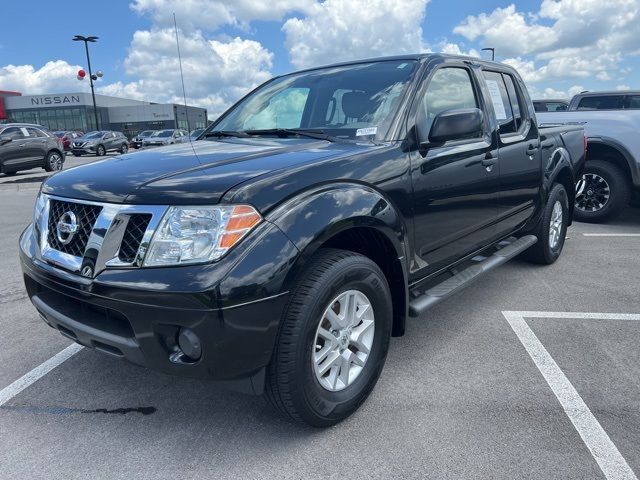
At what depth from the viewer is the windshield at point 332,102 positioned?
3.03m

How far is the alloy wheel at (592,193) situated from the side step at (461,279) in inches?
132

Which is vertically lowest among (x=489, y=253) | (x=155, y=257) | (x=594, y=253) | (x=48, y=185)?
(x=594, y=253)

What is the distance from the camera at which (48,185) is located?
2.67 m

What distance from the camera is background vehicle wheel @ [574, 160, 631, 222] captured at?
23.0ft

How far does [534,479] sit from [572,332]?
176cm

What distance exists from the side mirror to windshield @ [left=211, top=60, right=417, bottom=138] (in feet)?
0.87

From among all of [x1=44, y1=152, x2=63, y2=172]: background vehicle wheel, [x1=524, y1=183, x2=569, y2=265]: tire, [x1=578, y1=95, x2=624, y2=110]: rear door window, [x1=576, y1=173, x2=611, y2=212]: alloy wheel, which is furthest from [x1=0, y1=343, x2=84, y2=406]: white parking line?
[x1=44, y1=152, x2=63, y2=172]: background vehicle wheel

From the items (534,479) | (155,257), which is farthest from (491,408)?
(155,257)

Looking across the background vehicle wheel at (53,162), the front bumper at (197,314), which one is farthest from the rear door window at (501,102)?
the background vehicle wheel at (53,162)

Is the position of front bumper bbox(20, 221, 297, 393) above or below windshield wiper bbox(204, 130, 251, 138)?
below

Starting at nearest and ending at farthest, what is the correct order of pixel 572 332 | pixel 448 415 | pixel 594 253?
pixel 448 415 → pixel 572 332 → pixel 594 253

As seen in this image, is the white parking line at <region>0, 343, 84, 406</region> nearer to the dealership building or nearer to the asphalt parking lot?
the asphalt parking lot

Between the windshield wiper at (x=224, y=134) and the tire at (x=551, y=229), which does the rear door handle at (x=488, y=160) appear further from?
the windshield wiper at (x=224, y=134)

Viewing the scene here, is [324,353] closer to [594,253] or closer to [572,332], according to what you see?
[572,332]
